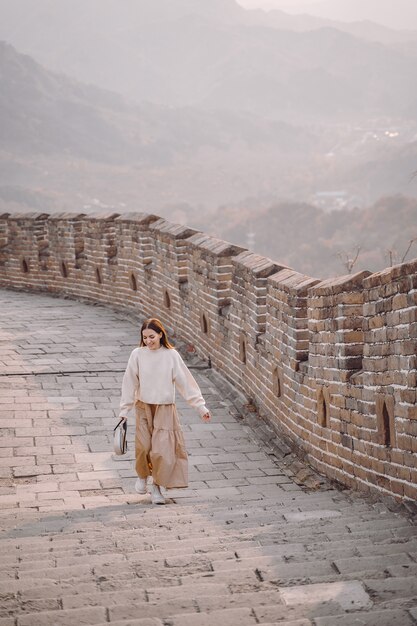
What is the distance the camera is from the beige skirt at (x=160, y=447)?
568 centimetres

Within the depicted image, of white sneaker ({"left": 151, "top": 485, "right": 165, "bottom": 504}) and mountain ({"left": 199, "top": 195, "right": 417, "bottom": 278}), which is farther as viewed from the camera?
mountain ({"left": 199, "top": 195, "right": 417, "bottom": 278})

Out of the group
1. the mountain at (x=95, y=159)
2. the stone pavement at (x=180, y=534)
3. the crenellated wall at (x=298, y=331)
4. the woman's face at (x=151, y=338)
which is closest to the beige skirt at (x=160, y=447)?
the stone pavement at (x=180, y=534)

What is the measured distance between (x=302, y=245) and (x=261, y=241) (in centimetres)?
1000

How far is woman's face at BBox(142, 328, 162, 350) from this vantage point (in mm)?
5590

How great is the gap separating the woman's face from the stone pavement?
87cm

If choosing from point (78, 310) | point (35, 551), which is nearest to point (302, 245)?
point (78, 310)

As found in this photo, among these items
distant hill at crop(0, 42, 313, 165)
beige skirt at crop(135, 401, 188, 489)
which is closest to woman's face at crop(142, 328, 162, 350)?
beige skirt at crop(135, 401, 188, 489)

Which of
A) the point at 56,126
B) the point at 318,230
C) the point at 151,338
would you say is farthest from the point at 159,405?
the point at 56,126

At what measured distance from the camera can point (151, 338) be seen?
560 centimetres

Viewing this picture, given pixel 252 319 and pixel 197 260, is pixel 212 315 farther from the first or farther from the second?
pixel 252 319

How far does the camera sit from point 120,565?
3.64 m

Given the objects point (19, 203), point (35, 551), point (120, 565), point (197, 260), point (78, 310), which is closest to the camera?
point (120, 565)

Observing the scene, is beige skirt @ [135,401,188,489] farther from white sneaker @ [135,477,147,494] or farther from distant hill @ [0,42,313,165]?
distant hill @ [0,42,313,165]

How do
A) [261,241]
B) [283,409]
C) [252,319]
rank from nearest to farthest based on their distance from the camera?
[283,409]
[252,319]
[261,241]
